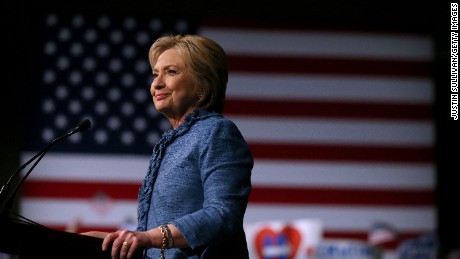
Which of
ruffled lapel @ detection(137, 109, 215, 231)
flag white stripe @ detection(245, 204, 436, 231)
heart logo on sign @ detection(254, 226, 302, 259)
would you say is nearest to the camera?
ruffled lapel @ detection(137, 109, 215, 231)

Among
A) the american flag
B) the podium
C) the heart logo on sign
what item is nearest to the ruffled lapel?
the podium

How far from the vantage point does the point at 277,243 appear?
173 inches

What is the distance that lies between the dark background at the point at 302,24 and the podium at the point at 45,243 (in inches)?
153

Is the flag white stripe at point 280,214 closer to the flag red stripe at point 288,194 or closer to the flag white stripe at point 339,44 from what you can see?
the flag red stripe at point 288,194

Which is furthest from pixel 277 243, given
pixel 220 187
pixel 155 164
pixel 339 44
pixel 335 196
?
pixel 220 187

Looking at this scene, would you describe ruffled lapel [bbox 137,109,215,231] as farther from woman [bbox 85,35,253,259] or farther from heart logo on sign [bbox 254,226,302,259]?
heart logo on sign [bbox 254,226,302,259]

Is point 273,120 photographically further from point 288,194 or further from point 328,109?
point 288,194

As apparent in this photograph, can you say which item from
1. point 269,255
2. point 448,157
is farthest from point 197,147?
point 448,157

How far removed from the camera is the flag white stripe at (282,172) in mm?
5027

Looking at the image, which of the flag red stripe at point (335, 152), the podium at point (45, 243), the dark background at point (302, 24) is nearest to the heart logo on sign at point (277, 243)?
the flag red stripe at point (335, 152)

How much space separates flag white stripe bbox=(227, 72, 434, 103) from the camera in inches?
203

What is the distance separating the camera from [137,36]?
16.9 feet

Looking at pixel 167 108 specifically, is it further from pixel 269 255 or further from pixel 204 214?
pixel 269 255

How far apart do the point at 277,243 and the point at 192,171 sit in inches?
124
